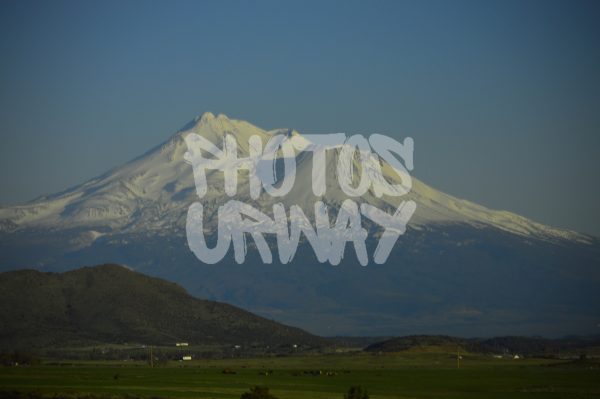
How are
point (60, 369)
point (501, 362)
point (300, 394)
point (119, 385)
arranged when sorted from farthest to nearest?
point (501, 362), point (60, 369), point (119, 385), point (300, 394)

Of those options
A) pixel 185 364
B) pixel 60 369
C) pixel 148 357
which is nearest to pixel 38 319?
pixel 148 357

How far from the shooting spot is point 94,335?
19950 centimetres

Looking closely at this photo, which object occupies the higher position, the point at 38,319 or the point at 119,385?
the point at 38,319

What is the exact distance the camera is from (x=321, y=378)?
423 ft

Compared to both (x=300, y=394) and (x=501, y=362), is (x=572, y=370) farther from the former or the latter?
(x=300, y=394)

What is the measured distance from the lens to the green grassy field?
108312 millimetres

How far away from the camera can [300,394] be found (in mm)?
106688

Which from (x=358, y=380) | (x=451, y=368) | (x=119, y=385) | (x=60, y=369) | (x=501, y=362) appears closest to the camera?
(x=119, y=385)

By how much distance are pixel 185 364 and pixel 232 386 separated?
4422 centimetres

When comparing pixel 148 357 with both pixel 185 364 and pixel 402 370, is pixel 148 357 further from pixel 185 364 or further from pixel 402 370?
pixel 402 370

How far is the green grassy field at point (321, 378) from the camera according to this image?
355 ft

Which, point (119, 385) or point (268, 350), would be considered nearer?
point (119, 385)

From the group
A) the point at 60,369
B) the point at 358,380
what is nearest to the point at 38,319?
the point at 60,369

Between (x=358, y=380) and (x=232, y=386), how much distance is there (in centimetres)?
1586
